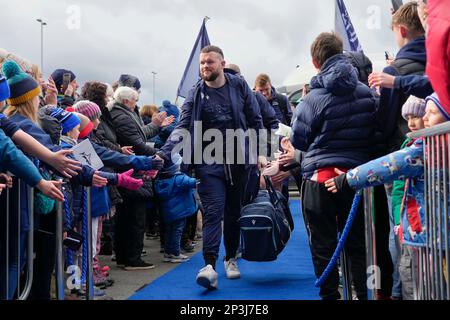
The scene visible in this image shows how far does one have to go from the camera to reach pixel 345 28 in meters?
9.43

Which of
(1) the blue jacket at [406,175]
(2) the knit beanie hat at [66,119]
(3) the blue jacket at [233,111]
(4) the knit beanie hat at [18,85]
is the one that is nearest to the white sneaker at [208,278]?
(3) the blue jacket at [233,111]

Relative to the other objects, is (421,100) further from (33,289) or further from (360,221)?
(33,289)

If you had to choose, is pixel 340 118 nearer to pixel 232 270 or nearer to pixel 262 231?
pixel 262 231

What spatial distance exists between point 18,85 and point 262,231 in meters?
2.51

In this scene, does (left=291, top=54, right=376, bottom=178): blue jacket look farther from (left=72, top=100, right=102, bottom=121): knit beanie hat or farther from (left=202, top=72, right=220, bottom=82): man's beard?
(left=72, top=100, right=102, bottom=121): knit beanie hat

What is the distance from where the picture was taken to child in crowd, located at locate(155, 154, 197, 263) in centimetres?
640

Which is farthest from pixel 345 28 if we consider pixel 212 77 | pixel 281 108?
pixel 212 77

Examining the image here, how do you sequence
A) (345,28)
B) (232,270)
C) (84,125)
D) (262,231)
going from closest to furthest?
(84,125) < (262,231) < (232,270) < (345,28)

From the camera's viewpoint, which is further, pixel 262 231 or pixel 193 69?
pixel 193 69

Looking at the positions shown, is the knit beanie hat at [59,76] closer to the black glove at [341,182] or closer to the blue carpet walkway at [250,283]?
the blue carpet walkway at [250,283]

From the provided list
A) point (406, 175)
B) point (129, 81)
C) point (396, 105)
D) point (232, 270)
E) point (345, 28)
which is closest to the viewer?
point (406, 175)

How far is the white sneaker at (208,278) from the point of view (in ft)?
15.6

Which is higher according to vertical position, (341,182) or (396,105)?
(396,105)

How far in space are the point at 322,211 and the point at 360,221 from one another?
26 centimetres
